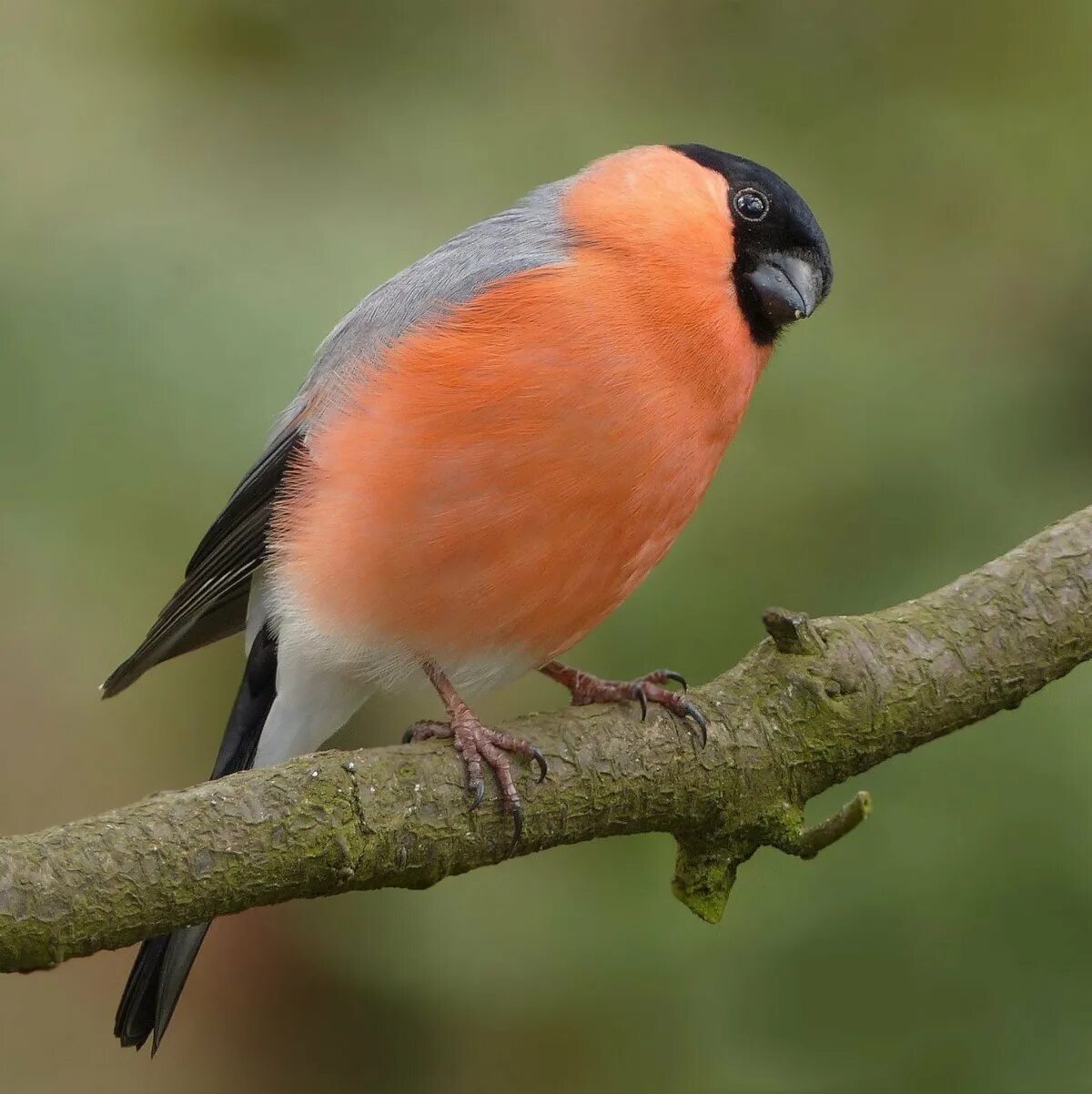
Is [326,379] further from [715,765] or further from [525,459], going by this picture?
→ [715,765]

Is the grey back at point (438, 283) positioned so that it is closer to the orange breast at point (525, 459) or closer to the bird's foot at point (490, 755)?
the orange breast at point (525, 459)

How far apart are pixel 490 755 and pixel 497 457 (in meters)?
0.54

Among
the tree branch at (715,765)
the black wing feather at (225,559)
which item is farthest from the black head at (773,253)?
the black wing feather at (225,559)

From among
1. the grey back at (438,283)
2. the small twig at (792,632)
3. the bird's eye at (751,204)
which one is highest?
the bird's eye at (751,204)

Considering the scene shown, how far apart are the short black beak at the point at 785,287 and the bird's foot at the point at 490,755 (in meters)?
0.98

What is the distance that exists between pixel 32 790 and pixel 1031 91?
9.31 feet

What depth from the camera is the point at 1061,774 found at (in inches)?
101

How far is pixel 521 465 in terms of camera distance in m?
2.62

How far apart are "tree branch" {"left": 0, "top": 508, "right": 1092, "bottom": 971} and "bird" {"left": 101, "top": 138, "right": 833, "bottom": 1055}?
0.27 feet

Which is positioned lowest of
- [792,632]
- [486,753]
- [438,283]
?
[486,753]

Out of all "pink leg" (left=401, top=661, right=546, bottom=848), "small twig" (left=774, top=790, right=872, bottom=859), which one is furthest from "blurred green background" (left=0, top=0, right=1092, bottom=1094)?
"pink leg" (left=401, top=661, right=546, bottom=848)

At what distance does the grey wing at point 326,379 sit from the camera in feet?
9.43

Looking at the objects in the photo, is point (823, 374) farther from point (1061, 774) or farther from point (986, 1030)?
point (986, 1030)

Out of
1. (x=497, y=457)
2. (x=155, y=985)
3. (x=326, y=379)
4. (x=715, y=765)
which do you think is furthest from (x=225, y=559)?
(x=715, y=765)
